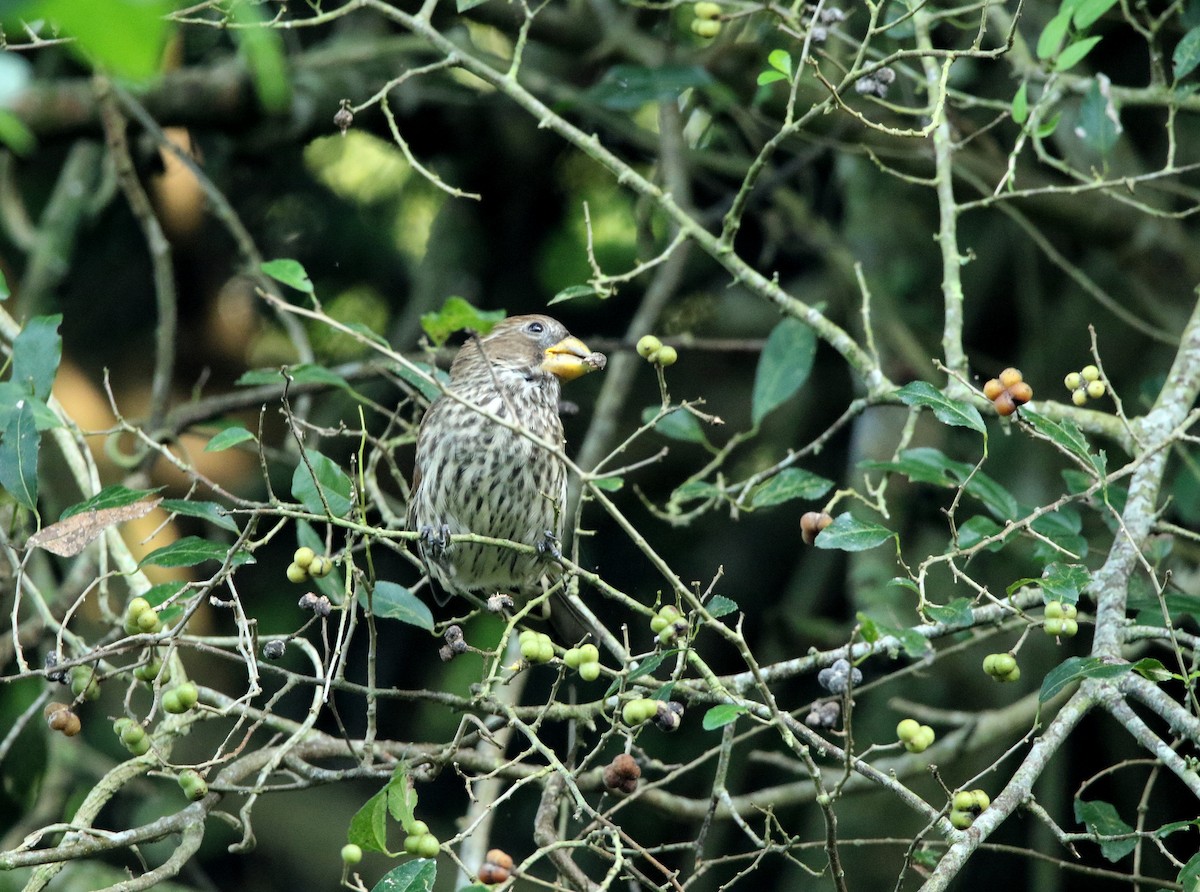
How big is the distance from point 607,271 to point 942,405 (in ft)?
10.4

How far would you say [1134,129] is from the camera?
5.14 meters

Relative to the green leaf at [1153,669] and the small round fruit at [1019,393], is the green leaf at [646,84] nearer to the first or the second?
the small round fruit at [1019,393]

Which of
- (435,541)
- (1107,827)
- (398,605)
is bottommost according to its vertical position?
(435,541)

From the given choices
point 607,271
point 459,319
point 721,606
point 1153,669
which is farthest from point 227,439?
point 607,271

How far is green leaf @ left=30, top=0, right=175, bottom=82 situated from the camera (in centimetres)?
72

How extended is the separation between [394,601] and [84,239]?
9.90 feet

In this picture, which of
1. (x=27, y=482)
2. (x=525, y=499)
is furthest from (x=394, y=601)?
(x=525, y=499)

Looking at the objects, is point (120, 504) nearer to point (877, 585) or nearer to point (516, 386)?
point (516, 386)

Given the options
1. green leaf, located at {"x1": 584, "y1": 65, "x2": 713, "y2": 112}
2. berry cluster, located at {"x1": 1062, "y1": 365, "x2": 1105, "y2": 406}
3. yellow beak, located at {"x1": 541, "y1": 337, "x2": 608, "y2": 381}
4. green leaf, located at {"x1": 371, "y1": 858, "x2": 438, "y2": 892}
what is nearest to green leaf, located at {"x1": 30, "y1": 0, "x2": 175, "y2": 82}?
green leaf, located at {"x1": 371, "y1": 858, "x2": 438, "y2": 892}

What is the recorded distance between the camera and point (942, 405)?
2559 millimetres

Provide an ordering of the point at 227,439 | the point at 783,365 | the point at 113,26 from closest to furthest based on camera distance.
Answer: the point at 113,26, the point at 227,439, the point at 783,365

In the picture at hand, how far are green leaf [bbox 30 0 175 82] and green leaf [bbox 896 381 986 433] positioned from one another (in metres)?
2.00

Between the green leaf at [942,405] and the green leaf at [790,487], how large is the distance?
1.75 ft

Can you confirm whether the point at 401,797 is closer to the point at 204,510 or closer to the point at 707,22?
the point at 204,510
